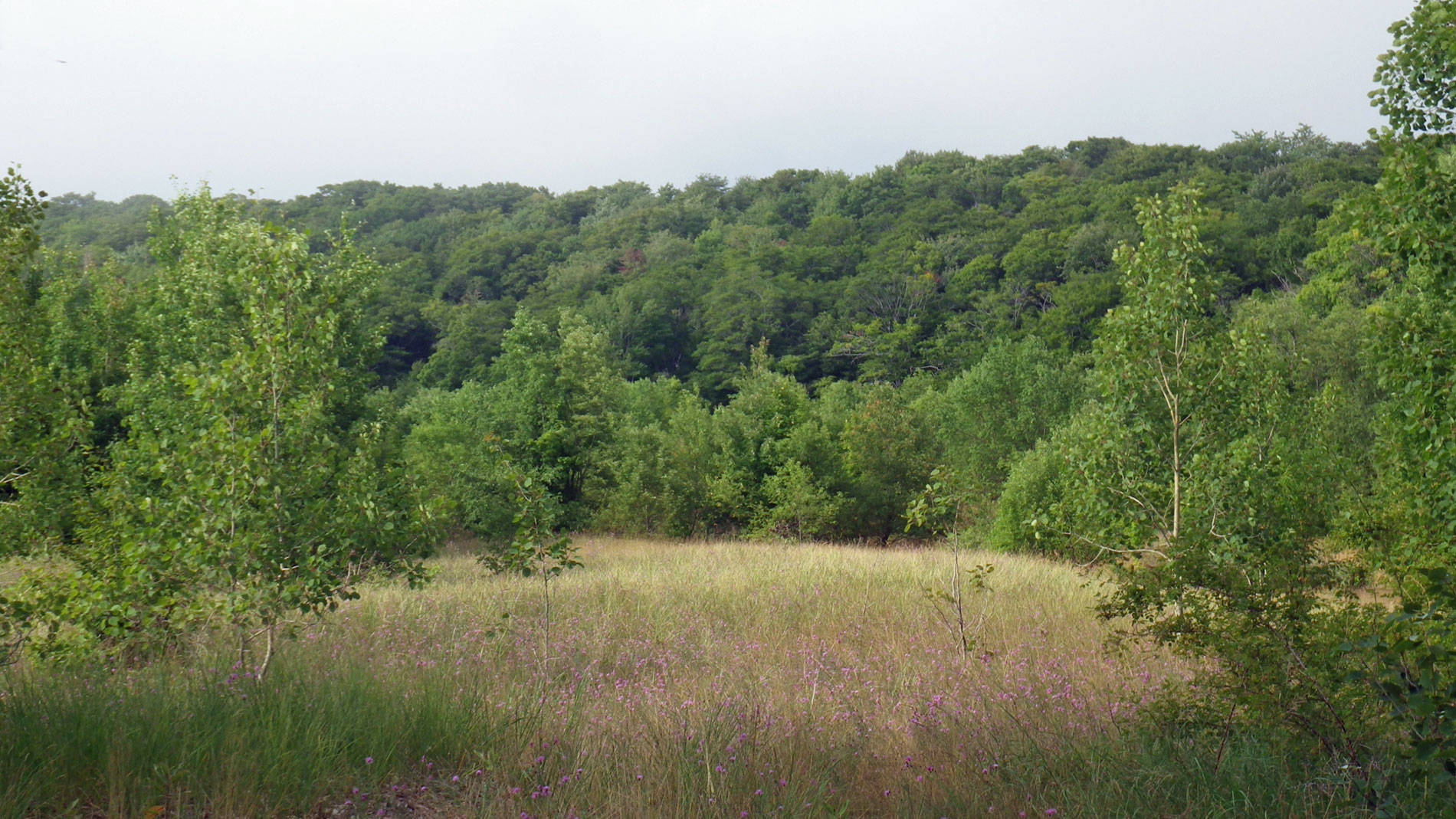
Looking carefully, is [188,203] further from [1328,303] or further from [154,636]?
[1328,303]

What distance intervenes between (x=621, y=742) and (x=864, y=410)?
1269 inches

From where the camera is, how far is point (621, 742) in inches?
186

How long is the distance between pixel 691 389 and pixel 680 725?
56.8m

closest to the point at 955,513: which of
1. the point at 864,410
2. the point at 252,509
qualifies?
the point at 252,509

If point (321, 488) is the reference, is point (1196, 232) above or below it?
above

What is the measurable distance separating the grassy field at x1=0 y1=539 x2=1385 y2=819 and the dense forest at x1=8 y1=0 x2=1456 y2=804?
2.45ft

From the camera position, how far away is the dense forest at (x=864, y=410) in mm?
6125

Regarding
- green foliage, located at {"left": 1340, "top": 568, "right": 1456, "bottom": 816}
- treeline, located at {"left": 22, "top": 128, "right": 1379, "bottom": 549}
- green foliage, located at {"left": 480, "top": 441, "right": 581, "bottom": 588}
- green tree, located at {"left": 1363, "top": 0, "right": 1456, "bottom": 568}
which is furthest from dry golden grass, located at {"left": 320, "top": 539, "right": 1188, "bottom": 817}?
green tree, located at {"left": 1363, "top": 0, "right": 1456, "bottom": 568}

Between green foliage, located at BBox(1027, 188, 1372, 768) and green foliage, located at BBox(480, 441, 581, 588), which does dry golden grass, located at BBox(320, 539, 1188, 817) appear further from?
green foliage, located at BBox(1027, 188, 1372, 768)

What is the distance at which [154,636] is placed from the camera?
20.6 ft

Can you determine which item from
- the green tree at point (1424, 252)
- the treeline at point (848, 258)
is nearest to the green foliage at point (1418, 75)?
the green tree at point (1424, 252)

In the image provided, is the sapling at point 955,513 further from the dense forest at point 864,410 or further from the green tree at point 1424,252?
the green tree at point 1424,252

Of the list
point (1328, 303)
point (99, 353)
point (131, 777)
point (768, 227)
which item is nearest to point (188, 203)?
point (99, 353)

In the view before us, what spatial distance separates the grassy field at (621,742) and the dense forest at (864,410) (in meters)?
0.75
